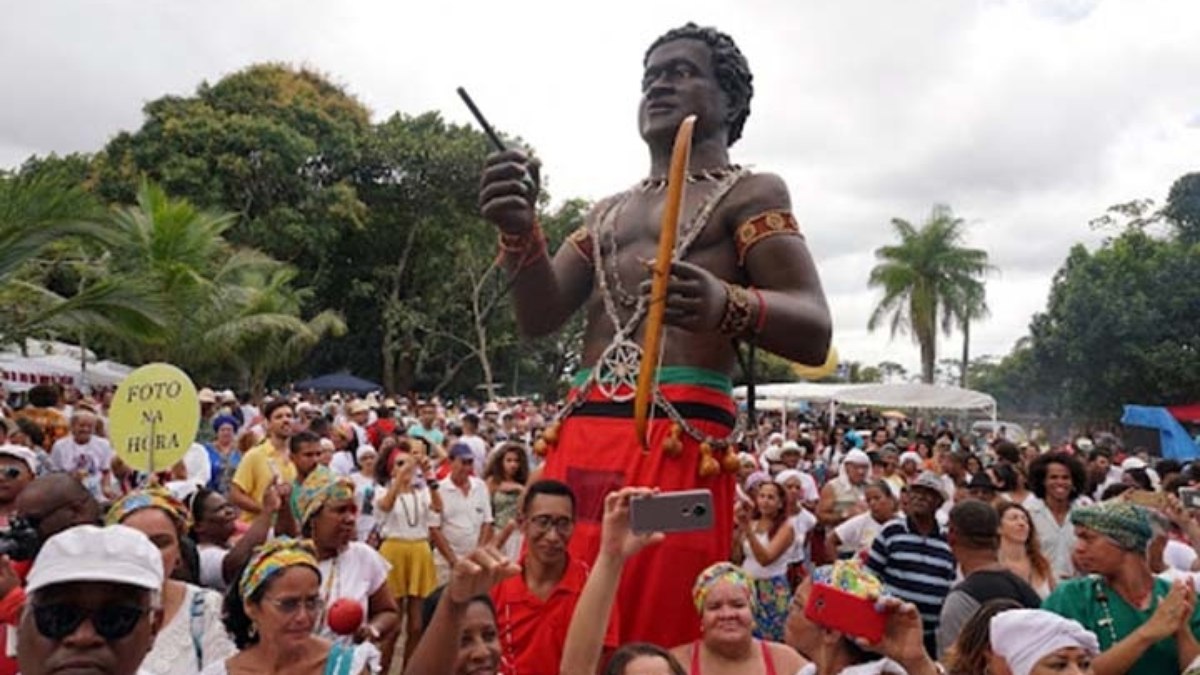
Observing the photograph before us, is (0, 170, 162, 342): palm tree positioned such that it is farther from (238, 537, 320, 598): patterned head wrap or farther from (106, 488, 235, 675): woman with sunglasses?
(238, 537, 320, 598): patterned head wrap

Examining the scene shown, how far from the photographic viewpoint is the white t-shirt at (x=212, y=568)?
4523 millimetres

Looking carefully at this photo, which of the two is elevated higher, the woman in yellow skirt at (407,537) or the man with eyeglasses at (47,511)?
the man with eyeglasses at (47,511)

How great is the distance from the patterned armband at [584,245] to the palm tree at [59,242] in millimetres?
6918

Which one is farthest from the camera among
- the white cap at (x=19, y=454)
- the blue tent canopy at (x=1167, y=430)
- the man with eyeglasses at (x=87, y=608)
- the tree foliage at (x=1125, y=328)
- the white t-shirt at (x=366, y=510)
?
the tree foliage at (x=1125, y=328)

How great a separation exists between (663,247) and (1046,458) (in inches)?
209

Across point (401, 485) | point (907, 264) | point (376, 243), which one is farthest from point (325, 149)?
point (401, 485)

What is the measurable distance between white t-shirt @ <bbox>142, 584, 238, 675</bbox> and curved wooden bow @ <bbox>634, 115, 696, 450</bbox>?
1.55 metres

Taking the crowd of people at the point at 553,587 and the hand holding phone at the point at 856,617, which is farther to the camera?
the hand holding phone at the point at 856,617

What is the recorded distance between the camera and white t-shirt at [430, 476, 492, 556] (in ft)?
24.6

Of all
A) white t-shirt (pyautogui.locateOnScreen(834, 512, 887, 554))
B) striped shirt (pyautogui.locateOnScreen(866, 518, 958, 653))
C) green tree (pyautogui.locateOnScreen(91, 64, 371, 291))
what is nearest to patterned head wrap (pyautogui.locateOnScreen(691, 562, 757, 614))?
striped shirt (pyautogui.locateOnScreen(866, 518, 958, 653))

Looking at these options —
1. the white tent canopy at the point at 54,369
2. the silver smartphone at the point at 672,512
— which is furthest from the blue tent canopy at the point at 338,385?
the silver smartphone at the point at 672,512

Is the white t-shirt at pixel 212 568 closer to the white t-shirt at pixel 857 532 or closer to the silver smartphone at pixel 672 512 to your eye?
the silver smartphone at pixel 672 512

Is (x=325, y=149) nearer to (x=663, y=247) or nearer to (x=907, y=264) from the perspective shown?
(x=907, y=264)

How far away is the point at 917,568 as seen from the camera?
5.34 meters
